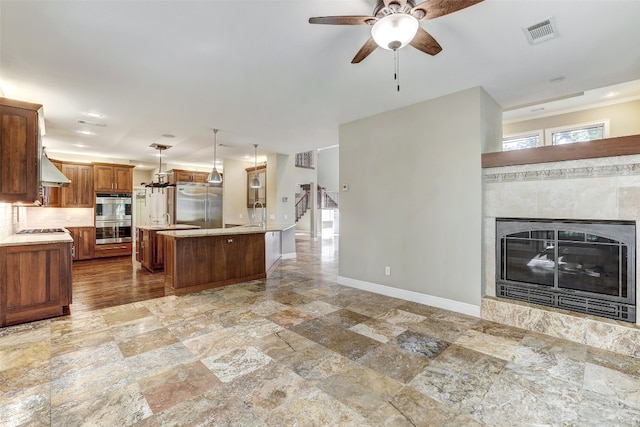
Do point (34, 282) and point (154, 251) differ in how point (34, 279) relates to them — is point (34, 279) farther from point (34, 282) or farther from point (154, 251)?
point (154, 251)

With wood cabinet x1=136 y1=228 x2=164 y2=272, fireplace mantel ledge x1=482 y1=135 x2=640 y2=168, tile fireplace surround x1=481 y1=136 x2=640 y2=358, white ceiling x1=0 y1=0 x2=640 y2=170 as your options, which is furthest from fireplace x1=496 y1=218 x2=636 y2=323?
wood cabinet x1=136 y1=228 x2=164 y2=272

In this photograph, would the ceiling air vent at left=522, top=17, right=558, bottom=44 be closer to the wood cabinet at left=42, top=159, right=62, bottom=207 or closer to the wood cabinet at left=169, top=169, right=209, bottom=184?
the wood cabinet at left=169, top=169, right=209, bottom=184

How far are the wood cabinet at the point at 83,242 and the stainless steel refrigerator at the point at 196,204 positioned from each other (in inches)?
76.4

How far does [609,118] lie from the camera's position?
507cm

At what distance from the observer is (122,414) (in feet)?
6.36

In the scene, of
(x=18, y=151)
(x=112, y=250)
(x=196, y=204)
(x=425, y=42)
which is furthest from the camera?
(x=196, y=204)

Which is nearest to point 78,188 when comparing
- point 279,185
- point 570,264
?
point 279,185

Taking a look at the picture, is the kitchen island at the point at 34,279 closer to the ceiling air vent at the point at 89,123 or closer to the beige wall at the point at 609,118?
the ceiling air vent at the point at 89,123

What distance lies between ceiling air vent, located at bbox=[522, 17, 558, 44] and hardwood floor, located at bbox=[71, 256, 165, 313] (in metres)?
5.56

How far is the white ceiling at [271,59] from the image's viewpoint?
2307 millimetres

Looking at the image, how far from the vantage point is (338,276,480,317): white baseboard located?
379 centimetres

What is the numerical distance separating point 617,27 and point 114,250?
1008cm

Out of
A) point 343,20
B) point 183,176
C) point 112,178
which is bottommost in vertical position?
point 112,178

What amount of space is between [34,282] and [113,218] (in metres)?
5.00
